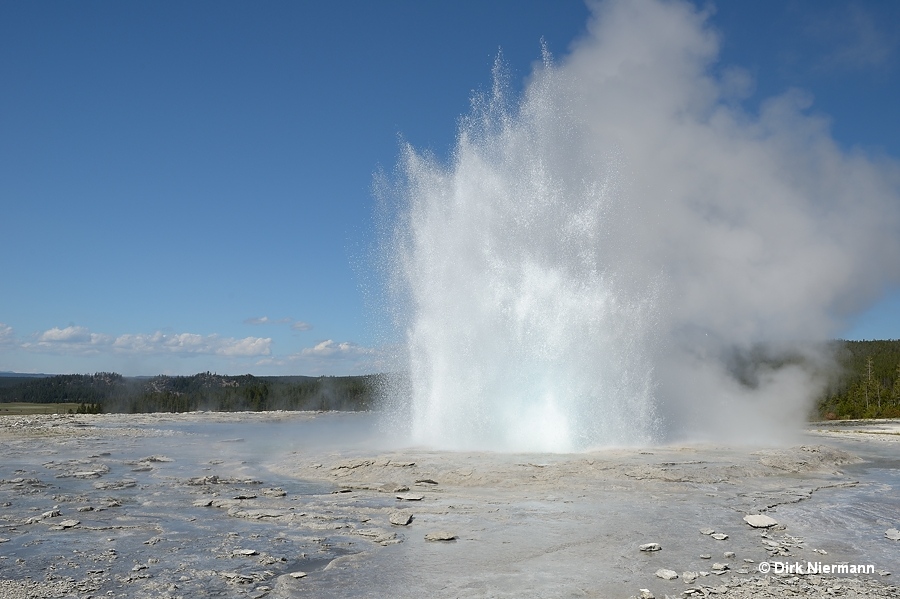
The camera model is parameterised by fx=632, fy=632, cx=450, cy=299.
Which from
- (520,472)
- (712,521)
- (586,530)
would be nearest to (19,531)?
(586,530)

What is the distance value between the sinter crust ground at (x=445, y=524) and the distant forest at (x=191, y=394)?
32616mm

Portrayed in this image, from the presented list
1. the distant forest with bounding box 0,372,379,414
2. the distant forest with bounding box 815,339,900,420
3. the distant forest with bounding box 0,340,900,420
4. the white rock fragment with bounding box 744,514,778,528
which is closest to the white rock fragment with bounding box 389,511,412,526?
the white rock fragment with bounding box 744,514,778,528

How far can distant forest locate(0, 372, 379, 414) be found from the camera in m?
77.6

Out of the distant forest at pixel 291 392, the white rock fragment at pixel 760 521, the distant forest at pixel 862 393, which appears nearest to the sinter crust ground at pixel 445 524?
the white rock fragment at pixel 760 521

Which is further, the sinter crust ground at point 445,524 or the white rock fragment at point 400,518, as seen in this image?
the white rock fragment at point 400,518

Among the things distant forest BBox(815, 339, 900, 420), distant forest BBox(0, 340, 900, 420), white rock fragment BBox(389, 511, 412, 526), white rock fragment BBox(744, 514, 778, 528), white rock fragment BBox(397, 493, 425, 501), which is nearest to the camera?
white rock fragment BBox(744, 514, 778, 528)

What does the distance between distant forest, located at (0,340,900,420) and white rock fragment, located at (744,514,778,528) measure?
27119mm

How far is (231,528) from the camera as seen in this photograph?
37.7 ft

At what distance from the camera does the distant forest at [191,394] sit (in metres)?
77.6

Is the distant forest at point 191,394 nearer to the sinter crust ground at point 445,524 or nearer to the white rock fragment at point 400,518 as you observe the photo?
the sinter crust ground at point 445,524

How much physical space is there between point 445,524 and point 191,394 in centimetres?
9445

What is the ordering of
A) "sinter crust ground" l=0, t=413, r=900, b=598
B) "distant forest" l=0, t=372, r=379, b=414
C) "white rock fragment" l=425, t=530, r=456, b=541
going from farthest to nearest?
"distant forest" l=0, t=372, r=379, b=414 → "white rock fragment" l=425, t=530, r=456, b=541 → "sinter crust ground" l=0, t=413, r=900, b=598

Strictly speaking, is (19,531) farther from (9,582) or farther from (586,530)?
(586,530)

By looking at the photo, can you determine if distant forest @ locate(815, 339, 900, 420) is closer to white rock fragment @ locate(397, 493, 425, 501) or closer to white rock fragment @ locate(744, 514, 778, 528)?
white rock fragment @ locate(744, 514, 778, 528)
